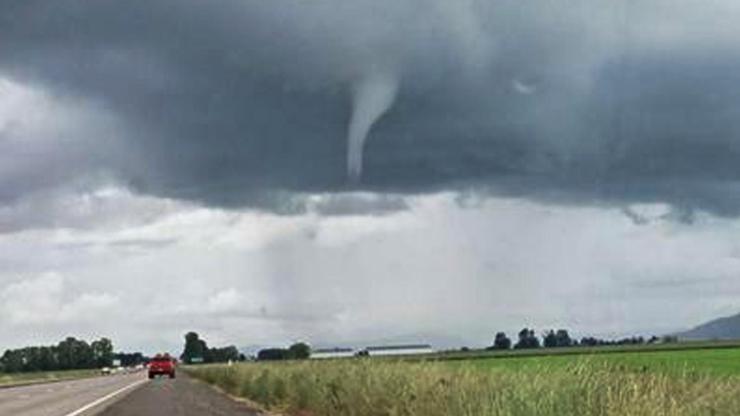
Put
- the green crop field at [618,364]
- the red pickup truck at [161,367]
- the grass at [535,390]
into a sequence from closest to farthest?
the grass at [535,390]
the green crop field at [618,364]
the red pickup truck at [161,367]

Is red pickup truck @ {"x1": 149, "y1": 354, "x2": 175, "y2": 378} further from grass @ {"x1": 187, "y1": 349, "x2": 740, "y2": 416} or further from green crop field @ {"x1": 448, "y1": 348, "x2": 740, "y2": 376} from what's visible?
grass @ {"x1": 187, "y1": 349, "x2": 740, "y2": 416}

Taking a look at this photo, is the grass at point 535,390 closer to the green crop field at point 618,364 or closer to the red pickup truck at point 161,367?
the green crop field at point 618,364

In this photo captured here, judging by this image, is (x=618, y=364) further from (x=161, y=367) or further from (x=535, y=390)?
(x=161, y=367)

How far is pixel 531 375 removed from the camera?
23.2 metres

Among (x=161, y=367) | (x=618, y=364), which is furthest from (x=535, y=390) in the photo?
(x=161, y=367)

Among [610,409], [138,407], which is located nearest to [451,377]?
[610,409]

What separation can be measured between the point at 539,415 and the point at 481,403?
9.38ft

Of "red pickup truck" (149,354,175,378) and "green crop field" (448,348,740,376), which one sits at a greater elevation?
"red pickup truck" (149,354,175,378)

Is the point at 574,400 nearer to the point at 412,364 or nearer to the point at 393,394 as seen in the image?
the point at 393,394

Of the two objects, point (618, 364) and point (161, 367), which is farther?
point (161, 367)

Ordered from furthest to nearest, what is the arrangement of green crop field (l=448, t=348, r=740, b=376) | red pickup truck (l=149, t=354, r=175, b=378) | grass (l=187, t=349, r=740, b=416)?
red pickup truck (l=149, t=354, r=175, b=378), green crop field (l=448, t=348, r=740, b=376), grass (l=187, t=349, r=740, b=416)

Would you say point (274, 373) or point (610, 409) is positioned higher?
point (274, 373)

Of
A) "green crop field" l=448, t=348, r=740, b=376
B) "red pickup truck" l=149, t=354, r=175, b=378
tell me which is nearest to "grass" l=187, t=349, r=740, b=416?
"green crop field" l=448, t=348, r=740, b=376

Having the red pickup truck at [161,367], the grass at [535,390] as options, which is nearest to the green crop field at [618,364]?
the grass at [535,390]
